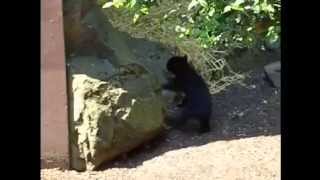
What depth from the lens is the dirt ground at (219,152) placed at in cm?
343

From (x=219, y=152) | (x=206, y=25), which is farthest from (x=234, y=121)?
(x=206, y=25)

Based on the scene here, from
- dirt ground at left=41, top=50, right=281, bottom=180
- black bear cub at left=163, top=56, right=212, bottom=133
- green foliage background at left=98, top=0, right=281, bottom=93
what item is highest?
green foliage background at left=98, top=0, right=281, bottom=93

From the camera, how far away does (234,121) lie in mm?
4309

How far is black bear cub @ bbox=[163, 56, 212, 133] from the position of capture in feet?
13.8

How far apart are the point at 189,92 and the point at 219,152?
0.79 meters

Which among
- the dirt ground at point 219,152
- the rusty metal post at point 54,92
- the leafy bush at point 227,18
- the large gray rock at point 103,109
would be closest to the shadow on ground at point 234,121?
the dirt ground at point 219,152

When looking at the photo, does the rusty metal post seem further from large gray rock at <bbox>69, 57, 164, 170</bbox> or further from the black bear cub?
the black bear cub

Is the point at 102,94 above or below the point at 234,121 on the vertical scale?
above

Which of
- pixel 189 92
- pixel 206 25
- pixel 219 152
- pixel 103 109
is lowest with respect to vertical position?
pixel 219 152

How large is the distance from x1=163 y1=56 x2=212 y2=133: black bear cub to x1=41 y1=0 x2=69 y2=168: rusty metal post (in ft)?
3.42

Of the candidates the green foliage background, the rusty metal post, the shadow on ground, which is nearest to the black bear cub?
the shadow on ground

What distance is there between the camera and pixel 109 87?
346 cm

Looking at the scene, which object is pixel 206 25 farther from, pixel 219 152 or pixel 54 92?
pixel 54 92
